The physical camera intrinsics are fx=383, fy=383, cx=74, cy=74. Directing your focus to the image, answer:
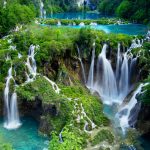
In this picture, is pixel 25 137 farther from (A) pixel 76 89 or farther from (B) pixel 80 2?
(B) pixel 80 2

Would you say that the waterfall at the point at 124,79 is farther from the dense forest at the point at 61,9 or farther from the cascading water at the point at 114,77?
the dense forest at the point at 61,9

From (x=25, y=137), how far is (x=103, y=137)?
510 centimetres

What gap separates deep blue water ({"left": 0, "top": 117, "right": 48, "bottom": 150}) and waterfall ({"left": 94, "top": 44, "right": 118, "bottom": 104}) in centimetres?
733

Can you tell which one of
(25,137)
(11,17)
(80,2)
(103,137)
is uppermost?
(11,17)

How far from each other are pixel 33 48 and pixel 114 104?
7932 mm

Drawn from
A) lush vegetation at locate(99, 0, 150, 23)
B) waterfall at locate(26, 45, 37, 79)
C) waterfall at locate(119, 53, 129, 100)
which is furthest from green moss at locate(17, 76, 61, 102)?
lush vegetation at locate(99, 0, 150, 23)

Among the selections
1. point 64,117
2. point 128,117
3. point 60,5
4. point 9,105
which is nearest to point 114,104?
point 128,117

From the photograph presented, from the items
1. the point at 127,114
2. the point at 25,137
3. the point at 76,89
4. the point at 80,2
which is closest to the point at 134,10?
the point at 76,89

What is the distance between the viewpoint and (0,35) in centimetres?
4103

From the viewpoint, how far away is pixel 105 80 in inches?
1266

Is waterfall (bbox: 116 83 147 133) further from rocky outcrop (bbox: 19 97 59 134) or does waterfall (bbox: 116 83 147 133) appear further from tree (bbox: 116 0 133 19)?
tree (bbox: 116 0 133 19)

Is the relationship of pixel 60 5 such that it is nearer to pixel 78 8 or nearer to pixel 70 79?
pixel 78 8

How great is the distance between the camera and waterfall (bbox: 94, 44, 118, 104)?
104 ft

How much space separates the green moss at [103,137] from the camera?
77.6 ft
